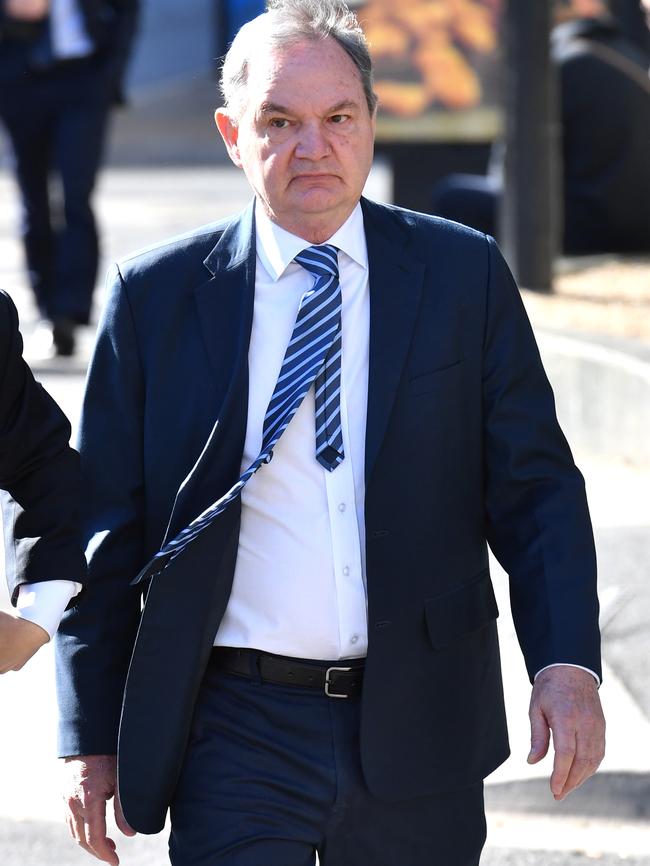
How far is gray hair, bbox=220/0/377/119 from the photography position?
3.10 m

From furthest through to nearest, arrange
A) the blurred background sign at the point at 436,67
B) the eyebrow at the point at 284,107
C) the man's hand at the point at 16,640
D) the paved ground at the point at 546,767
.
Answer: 1. the blurred background sign at the point at 436,67
2. the paved ground at the point at 546,767
3. the eyebrow at the point at 284,107
4. the man's hand at the point at 16,640

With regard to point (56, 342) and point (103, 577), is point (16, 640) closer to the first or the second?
point (103, 577)

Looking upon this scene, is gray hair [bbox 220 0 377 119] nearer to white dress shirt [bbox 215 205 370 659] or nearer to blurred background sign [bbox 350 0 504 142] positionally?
white dress shirt [bbox 215 205 370 659]

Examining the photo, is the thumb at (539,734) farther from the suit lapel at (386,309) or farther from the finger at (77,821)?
the finger at (77,821)

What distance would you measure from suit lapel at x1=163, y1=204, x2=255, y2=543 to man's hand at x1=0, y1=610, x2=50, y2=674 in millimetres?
387

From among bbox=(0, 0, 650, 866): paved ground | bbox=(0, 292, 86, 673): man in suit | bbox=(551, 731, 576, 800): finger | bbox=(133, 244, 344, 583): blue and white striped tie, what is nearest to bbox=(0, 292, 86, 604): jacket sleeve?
bbox=(0, 292, 86, 673): man in suit

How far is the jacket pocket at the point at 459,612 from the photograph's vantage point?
3.09 metres

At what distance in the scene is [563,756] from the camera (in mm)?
2967

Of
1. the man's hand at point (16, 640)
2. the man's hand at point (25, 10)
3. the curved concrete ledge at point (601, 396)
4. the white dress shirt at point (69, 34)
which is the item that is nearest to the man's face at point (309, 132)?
the man's hand at point (16, 640)

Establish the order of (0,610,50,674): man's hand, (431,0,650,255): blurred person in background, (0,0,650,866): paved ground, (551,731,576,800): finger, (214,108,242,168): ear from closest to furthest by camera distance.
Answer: (0,610,50,674): man's hand → (551,731,576,800): finger → (214,108,242,168): ear → (0,0,650,866): paved ground → (431,0,650,255): blurred person in background

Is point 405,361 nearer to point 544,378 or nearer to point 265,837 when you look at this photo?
point 544,378

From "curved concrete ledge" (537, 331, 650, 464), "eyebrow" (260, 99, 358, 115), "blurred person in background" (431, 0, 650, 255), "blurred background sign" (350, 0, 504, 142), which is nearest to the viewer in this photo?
"eyebrow" (260, 99, 358, 115)

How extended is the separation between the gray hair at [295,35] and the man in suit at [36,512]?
72 centimetres

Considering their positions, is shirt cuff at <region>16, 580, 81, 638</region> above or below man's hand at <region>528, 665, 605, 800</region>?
above
